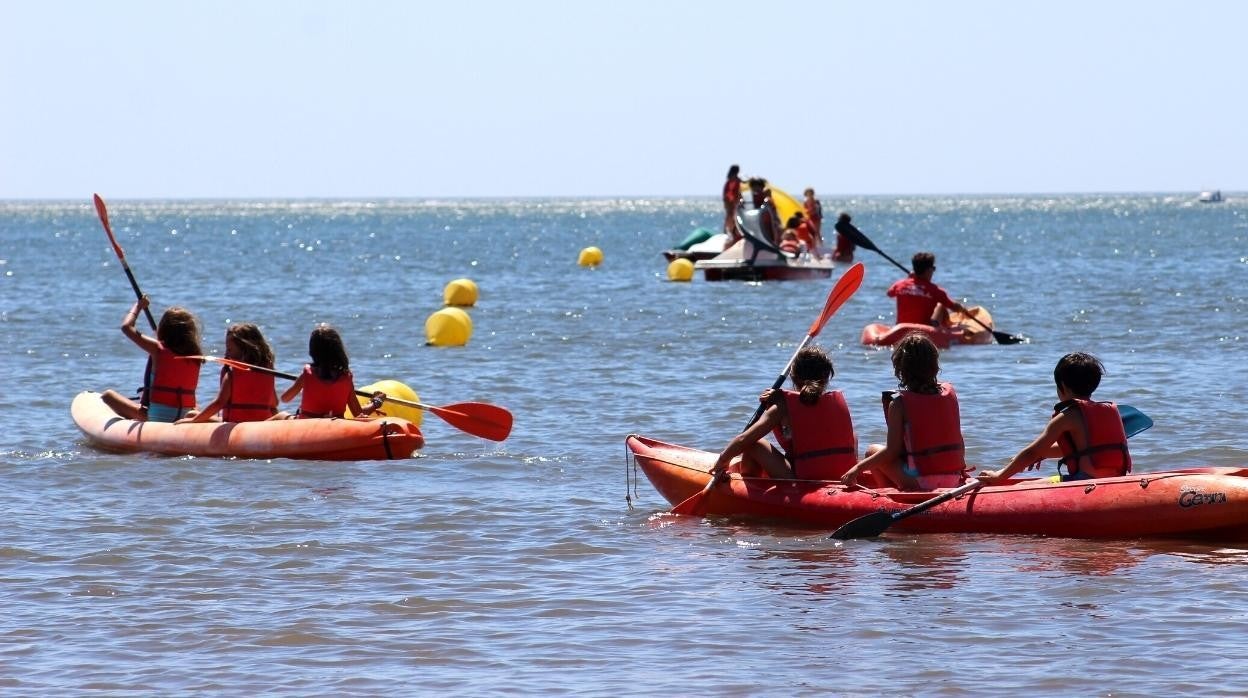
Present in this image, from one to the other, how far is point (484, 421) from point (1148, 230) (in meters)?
68.5

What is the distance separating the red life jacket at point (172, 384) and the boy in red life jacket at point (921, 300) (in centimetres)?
789

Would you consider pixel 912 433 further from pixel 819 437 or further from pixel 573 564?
pixel 573 564

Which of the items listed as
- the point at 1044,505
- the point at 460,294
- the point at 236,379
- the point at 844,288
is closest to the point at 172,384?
the point at 236,379

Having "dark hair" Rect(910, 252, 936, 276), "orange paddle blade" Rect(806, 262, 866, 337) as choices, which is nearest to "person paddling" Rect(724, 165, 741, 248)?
"dark hair" Rect(910, 252, 936, 276)

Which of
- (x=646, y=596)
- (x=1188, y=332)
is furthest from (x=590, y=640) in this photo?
(x=1188, y=332)

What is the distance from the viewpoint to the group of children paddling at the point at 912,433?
856 centimetres

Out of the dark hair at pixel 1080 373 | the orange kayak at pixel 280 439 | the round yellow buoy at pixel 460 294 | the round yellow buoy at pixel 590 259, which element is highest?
the dark hair at pixel 1080 373

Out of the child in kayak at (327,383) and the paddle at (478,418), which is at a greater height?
the child in kayak at (327,383)

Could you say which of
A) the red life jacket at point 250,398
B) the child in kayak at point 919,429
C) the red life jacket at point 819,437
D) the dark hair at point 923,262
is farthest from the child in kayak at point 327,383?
the dark hair at point 923,262

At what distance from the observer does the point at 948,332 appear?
18750mm

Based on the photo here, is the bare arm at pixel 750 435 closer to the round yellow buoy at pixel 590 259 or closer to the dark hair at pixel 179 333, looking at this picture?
the dark hair at pixel 179 333

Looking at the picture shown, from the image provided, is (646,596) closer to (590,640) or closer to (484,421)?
(590,640)

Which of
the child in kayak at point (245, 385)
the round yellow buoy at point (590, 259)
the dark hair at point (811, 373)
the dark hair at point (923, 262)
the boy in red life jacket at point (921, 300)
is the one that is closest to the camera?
the dark hair at point (811, 373)

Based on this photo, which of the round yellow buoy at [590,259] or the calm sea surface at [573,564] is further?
the round yellow buoy at [590,259]
